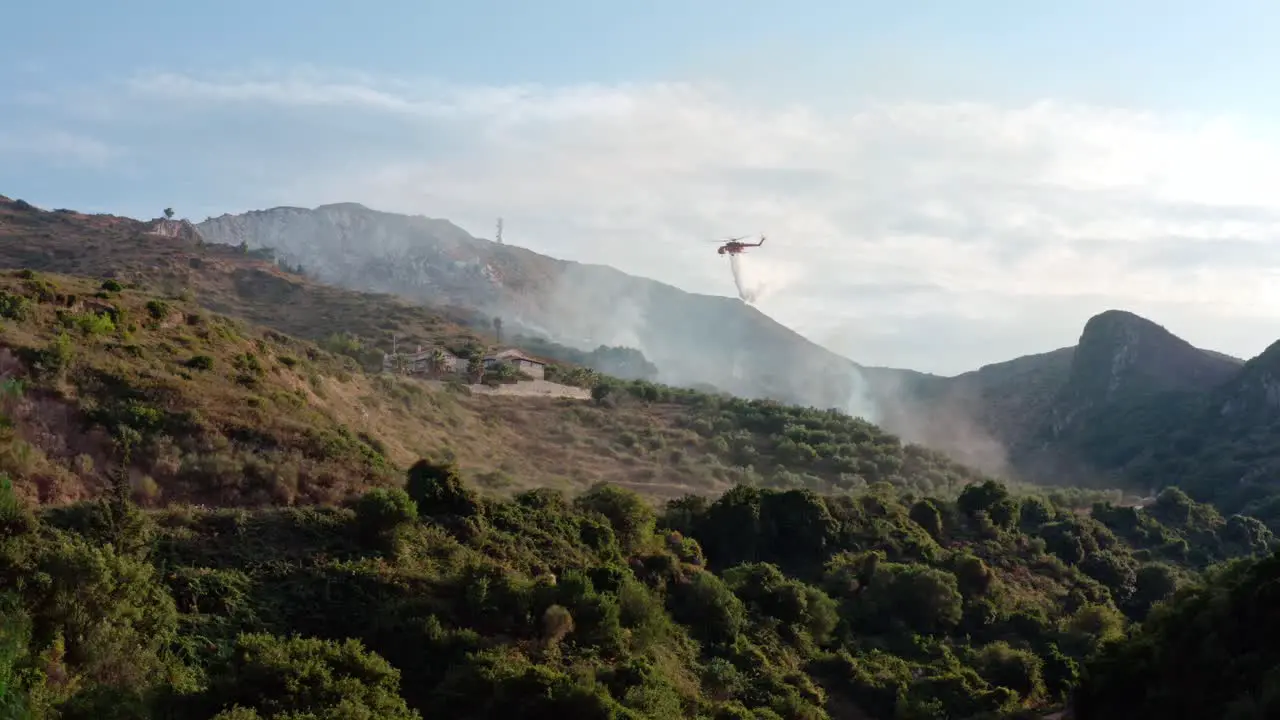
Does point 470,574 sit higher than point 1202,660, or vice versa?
point 1202,660

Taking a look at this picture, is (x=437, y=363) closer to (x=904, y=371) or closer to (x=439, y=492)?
(x=439, y=492)

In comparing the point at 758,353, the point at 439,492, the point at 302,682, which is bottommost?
the point at 302,682

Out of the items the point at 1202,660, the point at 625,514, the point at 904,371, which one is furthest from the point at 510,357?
the point at 904,371

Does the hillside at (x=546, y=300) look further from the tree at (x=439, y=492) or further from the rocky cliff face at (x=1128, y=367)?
the tree at (x=439, y=492)

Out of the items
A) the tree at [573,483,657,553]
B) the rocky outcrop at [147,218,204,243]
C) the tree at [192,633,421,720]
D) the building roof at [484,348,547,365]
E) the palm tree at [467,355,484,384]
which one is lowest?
the tree at [192,633,421,720]

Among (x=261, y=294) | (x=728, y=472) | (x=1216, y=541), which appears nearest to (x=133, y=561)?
(x=728, y=472)

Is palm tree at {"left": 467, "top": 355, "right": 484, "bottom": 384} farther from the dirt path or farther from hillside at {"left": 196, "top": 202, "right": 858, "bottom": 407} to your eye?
hillside at {"left": 196, "top": 202, "right": 858, "bottom": 407}

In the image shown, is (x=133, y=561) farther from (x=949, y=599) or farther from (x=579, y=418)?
(x=579, y=418)

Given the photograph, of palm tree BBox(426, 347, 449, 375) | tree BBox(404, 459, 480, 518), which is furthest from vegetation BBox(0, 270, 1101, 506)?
palm tree BBox(426, 347, 449, 375)
